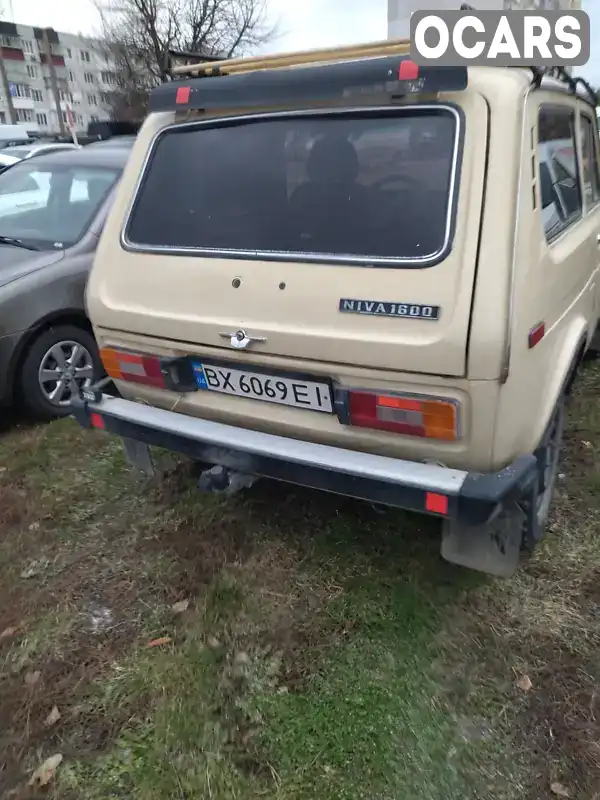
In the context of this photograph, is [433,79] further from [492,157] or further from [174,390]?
[174,390]

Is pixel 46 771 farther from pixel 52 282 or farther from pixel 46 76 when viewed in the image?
pixel 46 76

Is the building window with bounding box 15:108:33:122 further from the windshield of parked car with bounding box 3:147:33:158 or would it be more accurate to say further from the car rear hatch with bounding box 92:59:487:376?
the car rear hatch with bounding box 92:59:487:376

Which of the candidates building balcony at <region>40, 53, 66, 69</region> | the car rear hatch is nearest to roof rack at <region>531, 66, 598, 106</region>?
the car rear hatch

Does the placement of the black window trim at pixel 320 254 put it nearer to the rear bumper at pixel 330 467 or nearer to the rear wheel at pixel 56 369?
the rear bumper at pixel 330 467

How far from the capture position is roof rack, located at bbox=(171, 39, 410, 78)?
2689 mm

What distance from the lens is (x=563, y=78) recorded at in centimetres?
327

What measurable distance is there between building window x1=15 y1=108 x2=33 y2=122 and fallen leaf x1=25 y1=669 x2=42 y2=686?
256 feet

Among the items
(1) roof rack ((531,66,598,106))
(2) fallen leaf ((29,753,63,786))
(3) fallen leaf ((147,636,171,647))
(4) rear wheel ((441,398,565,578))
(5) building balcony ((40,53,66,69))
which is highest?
(5) building balcony ((40,53,66,69))

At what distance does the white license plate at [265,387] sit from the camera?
2.54m

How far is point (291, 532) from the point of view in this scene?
131 inches

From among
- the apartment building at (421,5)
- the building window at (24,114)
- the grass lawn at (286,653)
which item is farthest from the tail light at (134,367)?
the building window at (24,114)

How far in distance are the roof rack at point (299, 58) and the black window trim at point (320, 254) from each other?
31 cm

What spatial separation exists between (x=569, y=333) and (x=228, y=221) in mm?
1593

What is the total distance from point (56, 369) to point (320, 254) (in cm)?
270
